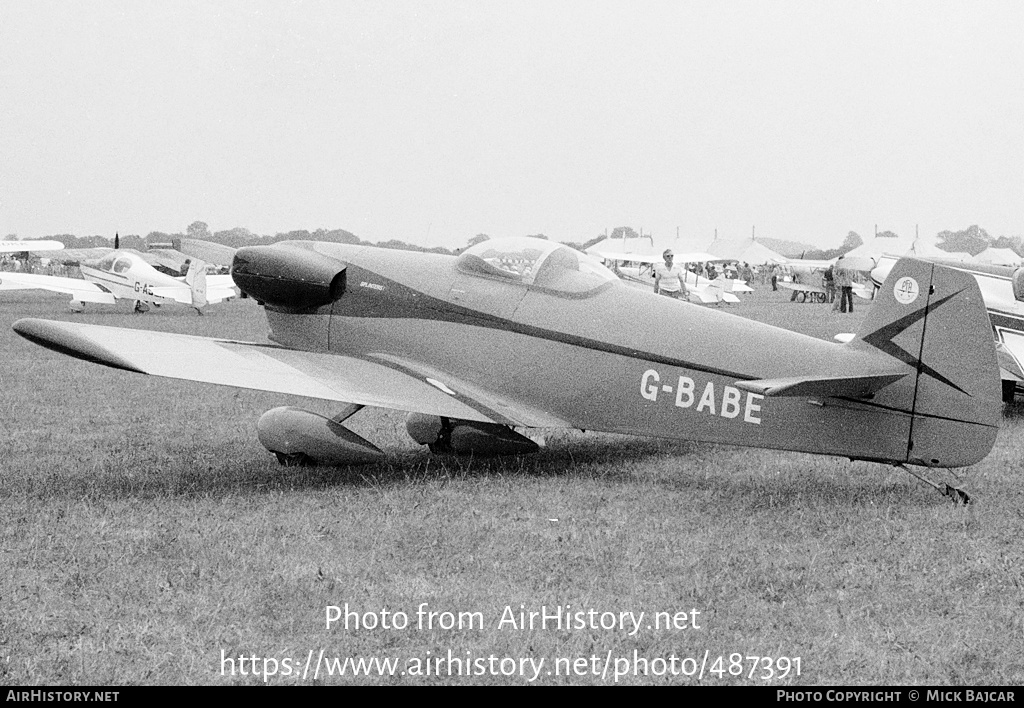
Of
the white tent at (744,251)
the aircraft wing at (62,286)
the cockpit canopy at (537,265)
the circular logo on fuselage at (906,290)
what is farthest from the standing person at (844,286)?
the white tent at (744,251)

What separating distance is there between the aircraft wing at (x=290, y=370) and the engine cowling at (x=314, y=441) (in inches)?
13.2

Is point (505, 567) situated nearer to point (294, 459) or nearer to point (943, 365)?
point (943, 365)

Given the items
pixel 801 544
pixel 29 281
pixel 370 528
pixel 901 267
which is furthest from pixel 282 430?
pixel 29 281

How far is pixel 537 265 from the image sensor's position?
7.08 meters

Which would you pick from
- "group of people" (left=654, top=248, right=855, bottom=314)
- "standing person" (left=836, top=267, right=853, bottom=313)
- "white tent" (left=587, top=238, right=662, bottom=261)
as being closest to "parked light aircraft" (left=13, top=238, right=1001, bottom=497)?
"group of people" (left=654, top=248, right=855, bottom=314)

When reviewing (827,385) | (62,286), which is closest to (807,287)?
(62,286)

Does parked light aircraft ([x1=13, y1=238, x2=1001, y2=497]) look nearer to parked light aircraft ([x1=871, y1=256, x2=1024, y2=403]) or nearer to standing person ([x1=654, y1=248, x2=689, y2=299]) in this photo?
parked light aircraft ([x1=871, y1=256, x2=1024, y2=403])

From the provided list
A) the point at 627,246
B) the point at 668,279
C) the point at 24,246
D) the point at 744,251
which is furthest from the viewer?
the point at 744,251

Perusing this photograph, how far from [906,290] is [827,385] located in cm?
73

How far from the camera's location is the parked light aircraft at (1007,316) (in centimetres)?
995

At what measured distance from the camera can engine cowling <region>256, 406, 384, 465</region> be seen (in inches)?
265

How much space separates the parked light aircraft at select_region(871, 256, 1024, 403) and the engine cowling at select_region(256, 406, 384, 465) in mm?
6101

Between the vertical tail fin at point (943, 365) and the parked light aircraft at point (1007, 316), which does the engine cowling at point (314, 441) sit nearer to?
the vertical tail fin at point (943, 365)

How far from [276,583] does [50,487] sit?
2379mm
